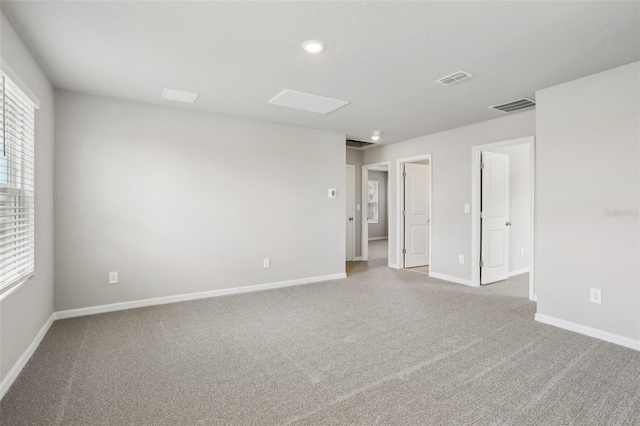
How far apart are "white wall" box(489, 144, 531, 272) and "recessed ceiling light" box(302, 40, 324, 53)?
4003mm

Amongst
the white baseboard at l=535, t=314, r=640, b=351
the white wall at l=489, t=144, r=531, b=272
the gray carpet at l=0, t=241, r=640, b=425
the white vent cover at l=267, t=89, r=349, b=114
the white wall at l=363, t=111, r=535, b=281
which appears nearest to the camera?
the gray carpet at l=0, t=241, r=640, b=425

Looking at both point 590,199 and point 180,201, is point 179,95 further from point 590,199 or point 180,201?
point 590,199

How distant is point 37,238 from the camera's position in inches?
112

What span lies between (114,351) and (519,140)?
16.2 ft

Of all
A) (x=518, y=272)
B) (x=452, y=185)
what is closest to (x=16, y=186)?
(x=452, y=185)

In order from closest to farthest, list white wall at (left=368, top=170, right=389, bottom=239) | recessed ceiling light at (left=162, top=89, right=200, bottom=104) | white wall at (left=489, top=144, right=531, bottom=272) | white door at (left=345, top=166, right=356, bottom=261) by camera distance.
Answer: recessed ceiling light at (left=162, top=89, right=200, bottom=104) < white wall at (left=489, top=144, right=531, bottom=272) < white door at (left=345, top=166, right=356, bottom=261) < white wall at (left=368, top=170, right=389, bottom=239)

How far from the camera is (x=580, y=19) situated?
2.12 m

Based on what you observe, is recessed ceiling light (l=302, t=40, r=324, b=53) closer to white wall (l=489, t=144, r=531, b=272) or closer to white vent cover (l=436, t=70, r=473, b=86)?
white vent cover (l=436, t=70, r=473, b=86)

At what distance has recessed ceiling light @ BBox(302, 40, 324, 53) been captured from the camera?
238 centimetres

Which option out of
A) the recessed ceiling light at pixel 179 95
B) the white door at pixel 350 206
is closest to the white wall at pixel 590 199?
the recessed ceiling light at pixel 179 95

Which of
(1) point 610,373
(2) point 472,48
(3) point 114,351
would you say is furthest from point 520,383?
(3) point 114,351

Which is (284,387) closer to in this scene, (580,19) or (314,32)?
(314,32)

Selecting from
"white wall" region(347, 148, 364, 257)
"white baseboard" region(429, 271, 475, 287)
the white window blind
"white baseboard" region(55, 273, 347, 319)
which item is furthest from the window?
the white window blind

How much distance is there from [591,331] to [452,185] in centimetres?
265
